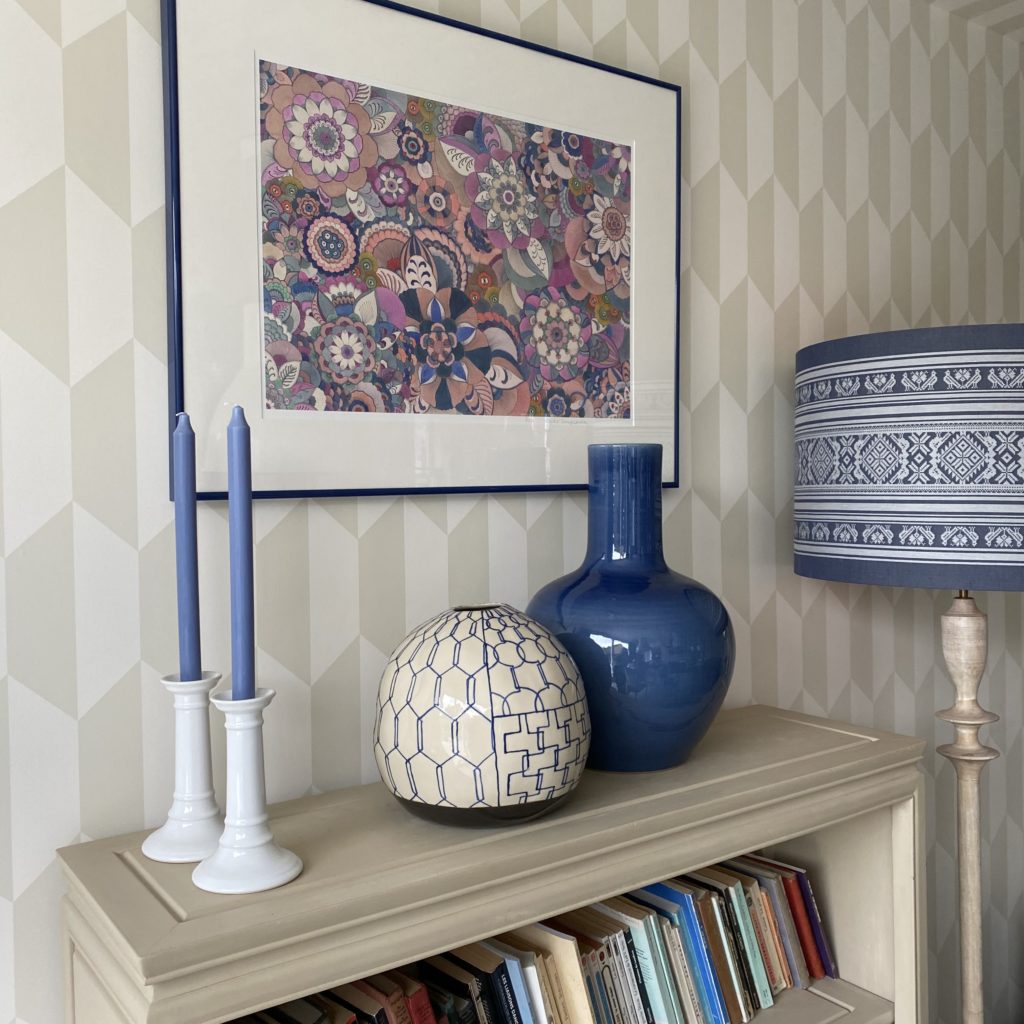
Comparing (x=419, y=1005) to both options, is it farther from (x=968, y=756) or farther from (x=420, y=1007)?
(x=968, y=756)

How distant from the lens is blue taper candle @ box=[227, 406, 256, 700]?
88 cm

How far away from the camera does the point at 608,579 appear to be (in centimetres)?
119

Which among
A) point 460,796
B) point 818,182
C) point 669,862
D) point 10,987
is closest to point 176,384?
point 460,796

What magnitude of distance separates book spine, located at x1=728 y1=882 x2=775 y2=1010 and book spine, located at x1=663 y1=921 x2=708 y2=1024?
125 millimetres

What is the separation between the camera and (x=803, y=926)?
138cm

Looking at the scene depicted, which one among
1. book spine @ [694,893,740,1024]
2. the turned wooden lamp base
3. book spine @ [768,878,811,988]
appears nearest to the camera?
book spine @ [694,893,740,1024]

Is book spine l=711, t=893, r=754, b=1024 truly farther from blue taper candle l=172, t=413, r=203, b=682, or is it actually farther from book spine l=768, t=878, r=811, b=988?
blue taper candle l=172, t=413, r=203, b=682

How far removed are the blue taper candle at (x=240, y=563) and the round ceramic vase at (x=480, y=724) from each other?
0.16 m

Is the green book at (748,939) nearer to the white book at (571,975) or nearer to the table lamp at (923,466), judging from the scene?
the white book at (571,975)

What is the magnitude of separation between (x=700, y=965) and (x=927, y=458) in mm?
713

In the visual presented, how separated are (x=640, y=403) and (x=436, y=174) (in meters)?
0.45

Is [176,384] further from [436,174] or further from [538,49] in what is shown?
[538,49]

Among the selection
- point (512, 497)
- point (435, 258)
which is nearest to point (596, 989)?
point (512, 497)

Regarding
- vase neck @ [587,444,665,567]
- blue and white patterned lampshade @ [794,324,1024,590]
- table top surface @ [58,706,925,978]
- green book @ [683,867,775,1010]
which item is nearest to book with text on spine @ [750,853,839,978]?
green book @ [683,867,775,1010]
